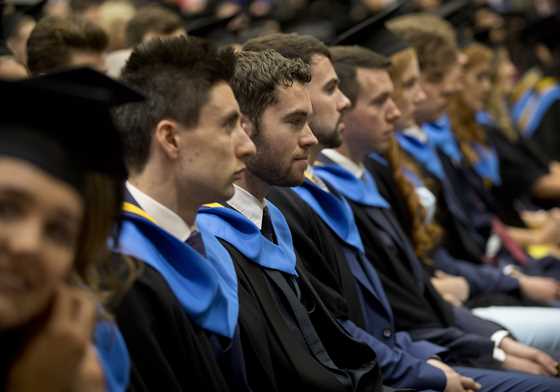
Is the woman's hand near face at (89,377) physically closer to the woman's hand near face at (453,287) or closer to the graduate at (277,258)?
the graduate at (277,258)

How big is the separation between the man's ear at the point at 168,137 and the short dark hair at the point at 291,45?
98 centimetres

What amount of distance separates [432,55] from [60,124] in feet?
14.2

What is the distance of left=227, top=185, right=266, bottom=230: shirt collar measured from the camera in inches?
116

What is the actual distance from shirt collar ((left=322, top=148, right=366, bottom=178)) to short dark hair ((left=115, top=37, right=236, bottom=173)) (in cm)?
144

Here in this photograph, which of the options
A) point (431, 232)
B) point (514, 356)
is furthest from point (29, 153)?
point (431, 232)

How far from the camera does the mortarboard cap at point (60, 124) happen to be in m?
1.50

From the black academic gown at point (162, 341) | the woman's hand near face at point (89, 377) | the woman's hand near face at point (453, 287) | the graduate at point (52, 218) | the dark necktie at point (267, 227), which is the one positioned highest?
the graduate at point (52, 218)

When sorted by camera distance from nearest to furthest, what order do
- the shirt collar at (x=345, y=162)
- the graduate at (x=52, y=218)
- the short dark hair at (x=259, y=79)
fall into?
the graduate at (x=52, y=218)
the short dark hair at (x=259, y=79)
the shirt collar at (x=345, y=162)

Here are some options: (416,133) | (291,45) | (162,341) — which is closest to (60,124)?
(162,341)

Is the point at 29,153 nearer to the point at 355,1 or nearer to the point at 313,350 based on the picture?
the point at 313,350

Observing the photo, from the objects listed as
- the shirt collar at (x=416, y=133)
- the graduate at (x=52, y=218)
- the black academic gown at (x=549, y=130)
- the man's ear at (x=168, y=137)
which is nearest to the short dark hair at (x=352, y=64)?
the shirt collar at (x=416, y=133)

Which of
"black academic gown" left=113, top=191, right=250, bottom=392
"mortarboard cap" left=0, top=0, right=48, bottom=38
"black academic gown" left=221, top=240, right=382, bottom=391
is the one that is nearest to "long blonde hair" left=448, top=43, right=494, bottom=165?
"mortarboard cap" left=0, top=0, right=48, bottom=38

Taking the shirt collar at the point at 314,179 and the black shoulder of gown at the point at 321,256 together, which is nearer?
the black shoulder of gown at the point at 321,256

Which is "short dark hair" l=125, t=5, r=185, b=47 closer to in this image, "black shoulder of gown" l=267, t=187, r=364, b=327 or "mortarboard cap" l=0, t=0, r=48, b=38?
"mortarboard cap" l=0, t=0, r=48, b=38
